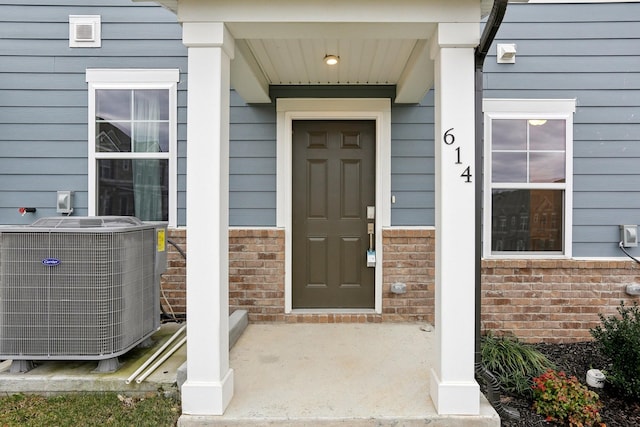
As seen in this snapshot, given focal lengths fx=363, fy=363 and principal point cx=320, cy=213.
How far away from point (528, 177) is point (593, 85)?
3.67ft

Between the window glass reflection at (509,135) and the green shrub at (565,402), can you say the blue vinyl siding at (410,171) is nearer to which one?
the window glass reflection at (509,135)

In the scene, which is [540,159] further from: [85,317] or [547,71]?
[85,317]

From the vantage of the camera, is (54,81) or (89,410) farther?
(54,81)

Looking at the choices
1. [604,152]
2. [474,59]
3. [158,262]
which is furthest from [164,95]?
[604,152]

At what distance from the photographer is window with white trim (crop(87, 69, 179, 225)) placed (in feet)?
12.2

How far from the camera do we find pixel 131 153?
12.2ft

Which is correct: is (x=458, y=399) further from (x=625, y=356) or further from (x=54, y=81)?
(x=54, y=81)

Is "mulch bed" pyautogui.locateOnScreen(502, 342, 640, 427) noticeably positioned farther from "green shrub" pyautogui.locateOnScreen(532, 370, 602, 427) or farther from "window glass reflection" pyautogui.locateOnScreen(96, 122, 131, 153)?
"window glass reflection" pyautogui.locateOnScreen(96, 122, 131, 153)

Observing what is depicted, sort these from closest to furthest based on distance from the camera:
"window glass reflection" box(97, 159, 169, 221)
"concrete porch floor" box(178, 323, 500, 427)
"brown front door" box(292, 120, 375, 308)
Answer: "concrete porch floor" box(178, 323, 500, 427), "window glass reflection" box(97, 159, 169, 221), "brown front door" box(292, 120, 375, 308)

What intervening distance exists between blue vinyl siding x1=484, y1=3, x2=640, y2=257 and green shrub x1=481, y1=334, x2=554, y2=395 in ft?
4.49

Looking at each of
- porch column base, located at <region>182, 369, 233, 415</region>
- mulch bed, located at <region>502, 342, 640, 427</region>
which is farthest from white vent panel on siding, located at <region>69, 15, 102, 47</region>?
mulch bed, located at <region>502, 342, 640, 427</region>

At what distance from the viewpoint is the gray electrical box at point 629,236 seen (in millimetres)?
3617

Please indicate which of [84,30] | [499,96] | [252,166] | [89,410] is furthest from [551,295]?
[84,30]

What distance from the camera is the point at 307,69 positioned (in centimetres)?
331
